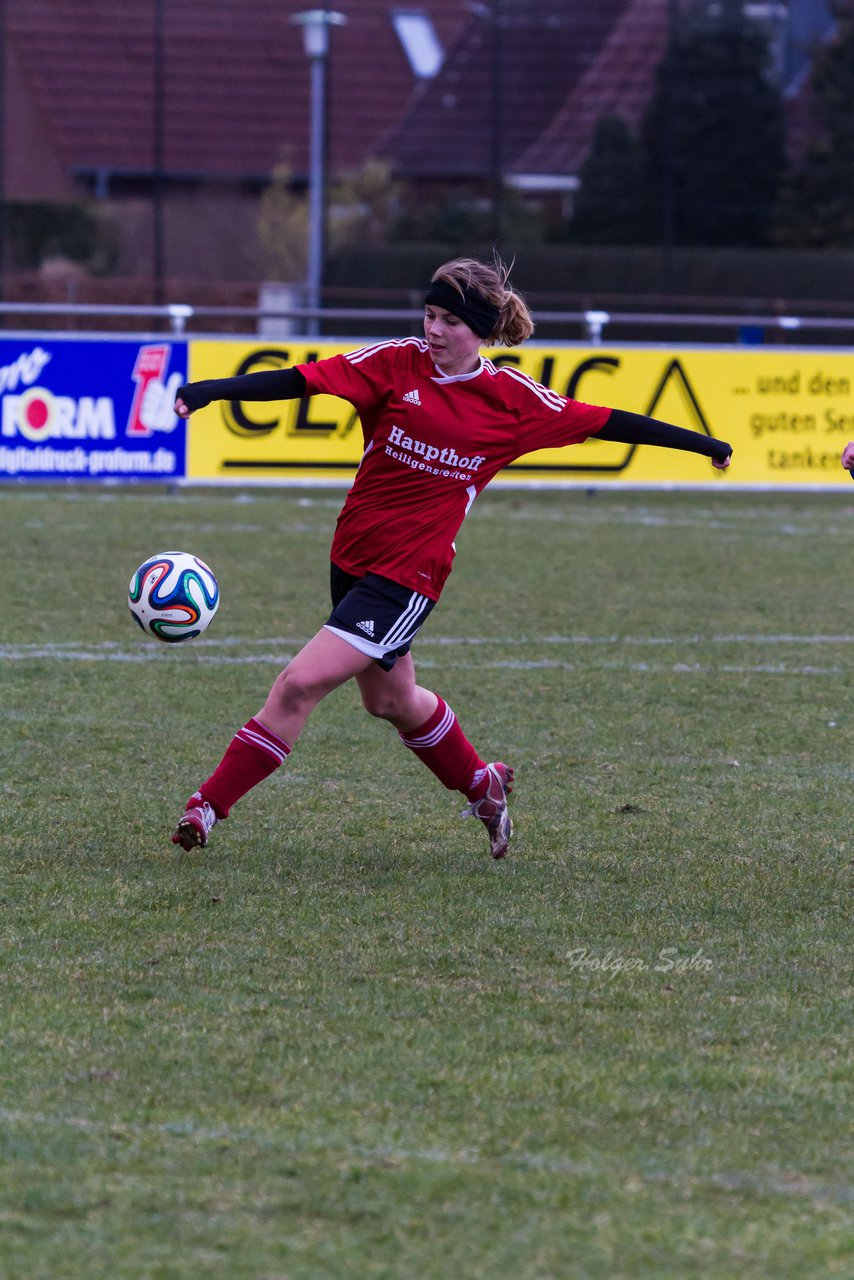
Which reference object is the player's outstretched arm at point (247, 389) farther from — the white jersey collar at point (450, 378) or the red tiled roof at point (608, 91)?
the red tiled roof at point (608, 91)

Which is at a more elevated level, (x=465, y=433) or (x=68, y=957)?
(x=465, y=433)

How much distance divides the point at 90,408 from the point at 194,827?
904 centimetres

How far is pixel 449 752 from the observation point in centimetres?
536

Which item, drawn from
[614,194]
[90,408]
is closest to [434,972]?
[90,408]

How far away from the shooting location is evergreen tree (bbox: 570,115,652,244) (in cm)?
2748

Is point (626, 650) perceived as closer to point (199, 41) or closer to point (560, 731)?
point (560, 731)

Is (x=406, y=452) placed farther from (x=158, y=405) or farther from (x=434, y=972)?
(x=158, y=405)

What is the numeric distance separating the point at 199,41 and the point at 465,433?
29017mm

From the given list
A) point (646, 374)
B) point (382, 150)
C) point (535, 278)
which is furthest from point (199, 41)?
point (646, 374)

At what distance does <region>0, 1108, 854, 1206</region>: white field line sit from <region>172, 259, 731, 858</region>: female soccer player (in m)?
1.84

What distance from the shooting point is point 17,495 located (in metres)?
14.1

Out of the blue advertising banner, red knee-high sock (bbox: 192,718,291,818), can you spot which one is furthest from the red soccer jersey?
the blue advertising banner

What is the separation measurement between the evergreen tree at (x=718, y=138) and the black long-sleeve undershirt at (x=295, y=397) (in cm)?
2284

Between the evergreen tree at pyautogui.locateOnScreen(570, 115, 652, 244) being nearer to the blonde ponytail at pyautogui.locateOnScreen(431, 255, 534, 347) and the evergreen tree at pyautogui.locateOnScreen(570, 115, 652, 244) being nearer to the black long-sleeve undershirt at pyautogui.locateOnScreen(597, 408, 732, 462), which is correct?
the black long-sleeve undershirt at pyautogui.locateOnScreen(597, 408, 732, 462)
